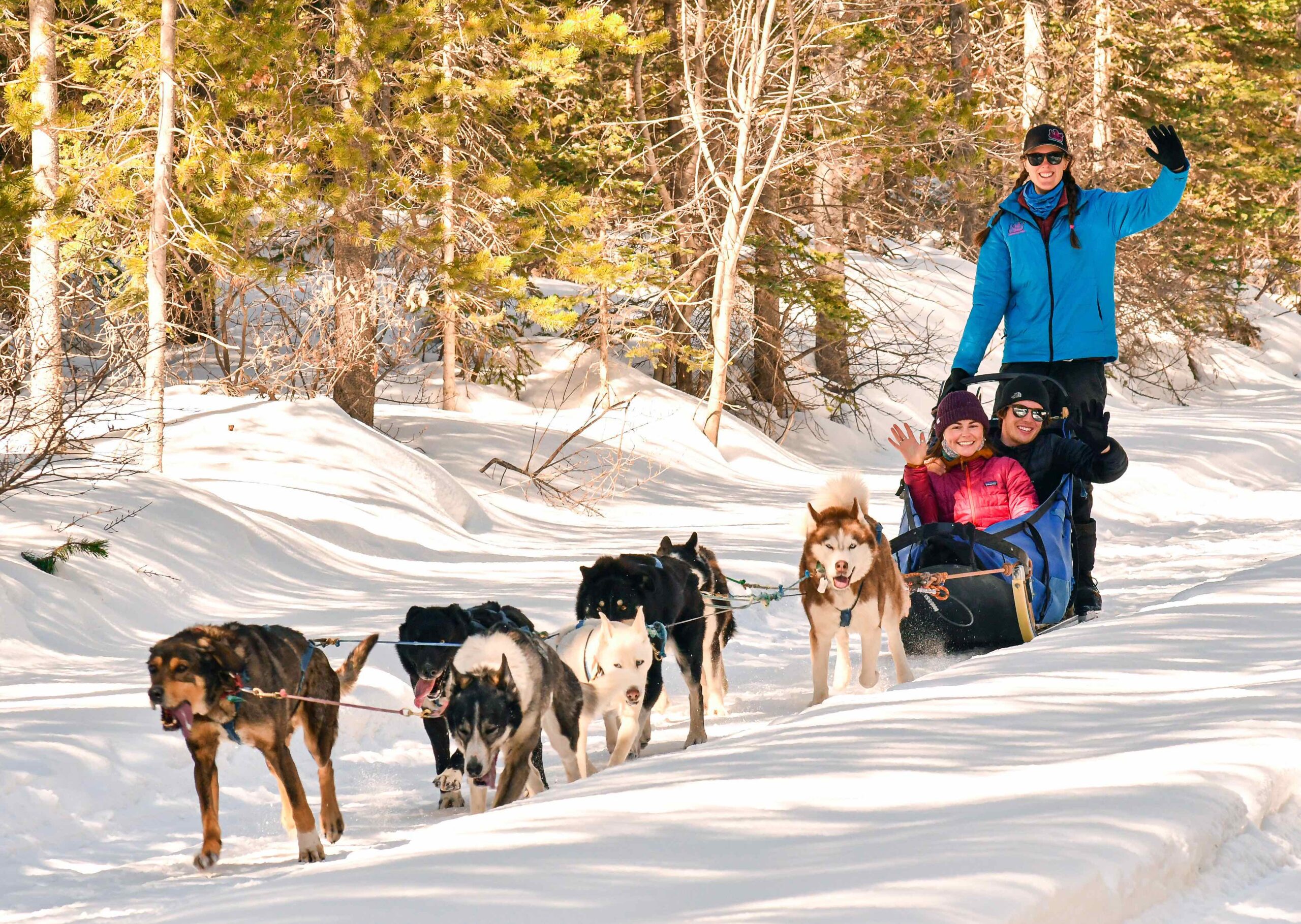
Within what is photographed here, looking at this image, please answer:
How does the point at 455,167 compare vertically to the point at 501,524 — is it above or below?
above

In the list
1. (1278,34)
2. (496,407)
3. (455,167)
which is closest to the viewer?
(455,167)

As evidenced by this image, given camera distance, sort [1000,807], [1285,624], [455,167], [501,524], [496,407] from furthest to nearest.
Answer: [496,407], [455,167], [501,524], [1285,624], [1000,807]

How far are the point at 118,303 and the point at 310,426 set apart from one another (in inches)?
86.5

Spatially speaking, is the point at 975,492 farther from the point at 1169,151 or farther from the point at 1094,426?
the point at 1169,151

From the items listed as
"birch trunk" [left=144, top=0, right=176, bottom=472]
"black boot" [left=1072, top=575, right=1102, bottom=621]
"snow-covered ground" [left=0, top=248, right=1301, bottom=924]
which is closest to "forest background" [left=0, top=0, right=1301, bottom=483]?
"birch trunk" [left=144, top=0, right=176, bottom=472]

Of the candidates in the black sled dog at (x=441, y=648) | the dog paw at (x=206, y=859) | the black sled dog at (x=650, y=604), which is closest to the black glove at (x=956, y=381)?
the black sled dog at (x=650, y=604)

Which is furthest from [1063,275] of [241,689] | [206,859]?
[206,859]

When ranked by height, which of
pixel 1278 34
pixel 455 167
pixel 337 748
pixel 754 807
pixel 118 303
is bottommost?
pixel 337 748

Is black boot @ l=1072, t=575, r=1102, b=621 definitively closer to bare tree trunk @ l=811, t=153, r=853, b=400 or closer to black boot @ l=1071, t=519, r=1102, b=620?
black boot @ l=1071, t=519, r=1102, b=620

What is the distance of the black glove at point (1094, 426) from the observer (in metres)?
6.97

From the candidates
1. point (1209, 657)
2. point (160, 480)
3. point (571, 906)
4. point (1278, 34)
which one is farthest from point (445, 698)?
point (1278, 34)

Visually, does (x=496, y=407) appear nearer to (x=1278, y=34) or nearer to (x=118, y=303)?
(x=118, y=303)

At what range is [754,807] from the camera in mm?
3434

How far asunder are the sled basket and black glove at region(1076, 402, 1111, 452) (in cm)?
27
